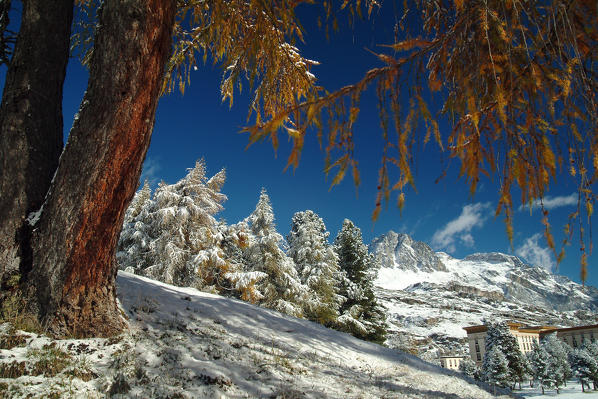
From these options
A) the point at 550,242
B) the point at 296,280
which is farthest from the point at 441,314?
the point at 550,242

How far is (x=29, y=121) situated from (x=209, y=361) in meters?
3.37

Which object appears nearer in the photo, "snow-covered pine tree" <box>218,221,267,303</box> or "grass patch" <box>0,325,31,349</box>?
"grass patch" <box>0,325,31,349</box>

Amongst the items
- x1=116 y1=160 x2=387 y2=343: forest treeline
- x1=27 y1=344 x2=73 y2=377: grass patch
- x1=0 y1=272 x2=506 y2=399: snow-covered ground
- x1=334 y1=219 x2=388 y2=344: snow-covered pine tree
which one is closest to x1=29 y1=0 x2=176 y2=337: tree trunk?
x1=27 y1=344 x2=73 y2=377: grass patch

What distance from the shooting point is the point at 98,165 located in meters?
3.34

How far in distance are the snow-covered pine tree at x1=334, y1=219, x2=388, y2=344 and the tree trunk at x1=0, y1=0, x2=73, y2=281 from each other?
18.1 metres

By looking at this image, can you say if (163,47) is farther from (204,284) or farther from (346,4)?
(204,284)

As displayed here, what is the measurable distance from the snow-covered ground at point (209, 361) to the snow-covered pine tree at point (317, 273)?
11.0m

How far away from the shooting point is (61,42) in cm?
427

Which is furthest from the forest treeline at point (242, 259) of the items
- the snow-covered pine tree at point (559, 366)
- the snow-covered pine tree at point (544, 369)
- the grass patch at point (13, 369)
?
the snow-covered pine tree at point (559, 366)

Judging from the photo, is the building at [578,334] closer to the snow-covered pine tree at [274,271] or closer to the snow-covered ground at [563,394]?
the snow-covered ground at [563,394]

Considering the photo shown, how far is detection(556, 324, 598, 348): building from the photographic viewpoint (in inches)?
3059

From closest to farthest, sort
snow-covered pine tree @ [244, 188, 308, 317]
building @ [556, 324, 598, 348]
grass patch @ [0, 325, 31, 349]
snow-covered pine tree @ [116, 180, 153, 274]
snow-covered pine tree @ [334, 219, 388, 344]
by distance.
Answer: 1. grass patch @ [0, 325, 31, 349]
2. snow-covered pine tree @ [116, 180, 153, 274]
3. snow-covered pine tree @ [244, 188, 308, 317]
4. snow-covered pine tree @ [334, 219, 388, 344]
5. building @ [556, 324, 598, 348]

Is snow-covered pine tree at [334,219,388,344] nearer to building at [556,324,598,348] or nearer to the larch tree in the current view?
the larch tree

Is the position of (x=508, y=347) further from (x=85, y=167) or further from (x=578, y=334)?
(x=85, y=167)
